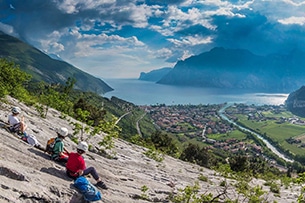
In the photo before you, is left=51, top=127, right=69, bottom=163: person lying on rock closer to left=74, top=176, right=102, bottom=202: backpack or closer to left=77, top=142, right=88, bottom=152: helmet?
left=77, top=142, right=88, bottom=152: helmet

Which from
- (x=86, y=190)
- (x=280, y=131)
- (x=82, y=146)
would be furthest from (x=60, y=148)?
(x=280, y=131)

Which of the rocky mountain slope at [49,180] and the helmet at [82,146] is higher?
the helmet at [82,146]

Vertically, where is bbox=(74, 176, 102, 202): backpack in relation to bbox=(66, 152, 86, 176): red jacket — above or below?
below

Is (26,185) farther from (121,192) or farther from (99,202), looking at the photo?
(121,192)

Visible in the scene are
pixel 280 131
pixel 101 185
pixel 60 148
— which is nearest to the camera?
pixel 101 185

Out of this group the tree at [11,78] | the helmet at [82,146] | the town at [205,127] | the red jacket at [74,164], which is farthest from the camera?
the town at [205,127]

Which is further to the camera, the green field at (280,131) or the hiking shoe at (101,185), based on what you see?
the green field at (280,131)

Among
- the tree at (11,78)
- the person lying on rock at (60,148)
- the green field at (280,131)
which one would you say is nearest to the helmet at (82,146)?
the person lying on rock at (60,148)

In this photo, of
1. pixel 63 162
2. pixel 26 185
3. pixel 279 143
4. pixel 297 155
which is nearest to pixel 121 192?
pixel 63 162

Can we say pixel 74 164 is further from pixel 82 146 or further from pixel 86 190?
pixel 86 190

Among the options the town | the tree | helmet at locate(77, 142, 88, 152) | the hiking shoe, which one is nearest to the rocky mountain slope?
the hiking shoe

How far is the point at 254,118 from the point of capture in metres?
193

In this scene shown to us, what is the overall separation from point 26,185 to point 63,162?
3051 millimetres

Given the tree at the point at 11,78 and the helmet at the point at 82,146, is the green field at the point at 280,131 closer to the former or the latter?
the tree at the point at 11,78
